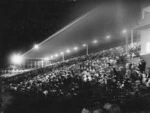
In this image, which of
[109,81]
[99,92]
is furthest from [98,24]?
[99,92]

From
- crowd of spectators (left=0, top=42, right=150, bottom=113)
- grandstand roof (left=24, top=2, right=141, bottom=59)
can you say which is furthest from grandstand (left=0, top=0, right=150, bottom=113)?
grandstand roof (left=24, top=2, right=141, bottom=59)

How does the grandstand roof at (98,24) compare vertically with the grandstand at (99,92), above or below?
above

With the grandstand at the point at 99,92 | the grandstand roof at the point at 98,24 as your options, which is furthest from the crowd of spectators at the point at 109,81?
the grandstand roof at the point at 98,24

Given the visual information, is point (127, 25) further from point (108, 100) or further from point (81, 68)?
point (108, 100)

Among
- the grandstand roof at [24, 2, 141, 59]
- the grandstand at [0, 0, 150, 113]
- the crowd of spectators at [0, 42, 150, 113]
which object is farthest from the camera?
the grandstand roof at [24, 2, 141, 59]

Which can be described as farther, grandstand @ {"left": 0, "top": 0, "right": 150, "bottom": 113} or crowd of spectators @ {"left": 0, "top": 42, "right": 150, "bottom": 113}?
crowd of spectators @ {"left": 0, "top": 42, "right": 150, "bottom": 113}

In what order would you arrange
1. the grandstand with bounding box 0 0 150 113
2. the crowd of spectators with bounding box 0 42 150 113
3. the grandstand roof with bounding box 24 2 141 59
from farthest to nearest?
1. the grandstand roof with bounding box 24 2 141 59
2. the crowd of spectators with bounding box 0 42 150 113
3. the grandstand with bounding box 0 0 150 113

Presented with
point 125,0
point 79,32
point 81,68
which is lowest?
point 81,68

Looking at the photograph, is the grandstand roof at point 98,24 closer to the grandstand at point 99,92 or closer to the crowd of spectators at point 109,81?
the grandstand at point 99,92

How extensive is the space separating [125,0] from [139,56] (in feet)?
18.9

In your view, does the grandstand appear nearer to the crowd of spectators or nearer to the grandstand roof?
the crowd of spectators

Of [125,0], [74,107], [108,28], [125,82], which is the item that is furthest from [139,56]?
[108,28]

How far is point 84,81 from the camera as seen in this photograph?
13109mm

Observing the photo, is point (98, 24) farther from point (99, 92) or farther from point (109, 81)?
point (99, 92)
